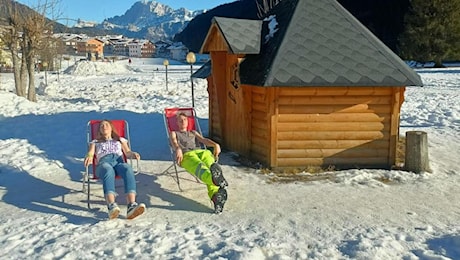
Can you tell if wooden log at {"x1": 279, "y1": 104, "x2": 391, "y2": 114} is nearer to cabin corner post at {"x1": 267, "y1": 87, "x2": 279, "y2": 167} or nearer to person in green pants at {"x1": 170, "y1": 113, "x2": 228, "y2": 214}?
cabin corner post at {"x1": 267, "y1": 87, "x2": 279, "y2": 167}

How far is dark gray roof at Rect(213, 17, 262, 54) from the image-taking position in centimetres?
766

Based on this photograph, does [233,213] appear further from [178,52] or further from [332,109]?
[178,52]

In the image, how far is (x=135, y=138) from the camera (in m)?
10.1

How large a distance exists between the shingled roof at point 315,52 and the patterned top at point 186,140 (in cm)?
149

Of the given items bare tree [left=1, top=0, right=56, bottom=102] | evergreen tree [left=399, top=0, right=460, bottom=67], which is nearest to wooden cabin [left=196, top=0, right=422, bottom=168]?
bare tree [left=1, top=0, right=56, bottom=102]

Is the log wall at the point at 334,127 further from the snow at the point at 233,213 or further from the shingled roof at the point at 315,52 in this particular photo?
the snow at the point at 233,213

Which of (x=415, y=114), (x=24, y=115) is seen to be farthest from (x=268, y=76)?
(x=24, y=115)

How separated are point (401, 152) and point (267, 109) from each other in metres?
3.24

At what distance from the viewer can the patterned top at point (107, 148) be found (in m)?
5.91

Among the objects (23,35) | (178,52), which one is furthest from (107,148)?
(178,52)

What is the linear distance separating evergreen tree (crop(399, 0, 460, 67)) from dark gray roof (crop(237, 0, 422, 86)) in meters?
33.6

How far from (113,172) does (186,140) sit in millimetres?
1427

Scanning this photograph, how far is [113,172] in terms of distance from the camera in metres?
5.46

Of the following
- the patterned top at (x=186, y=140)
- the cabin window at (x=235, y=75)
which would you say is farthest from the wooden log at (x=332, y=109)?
the patterned top at (x=186, y=140)
